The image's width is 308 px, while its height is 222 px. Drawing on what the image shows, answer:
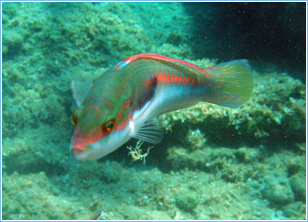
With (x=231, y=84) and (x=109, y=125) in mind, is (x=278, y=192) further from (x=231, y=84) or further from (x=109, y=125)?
(x=109, y=125)

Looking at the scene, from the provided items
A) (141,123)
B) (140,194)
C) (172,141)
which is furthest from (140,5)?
(141,123)

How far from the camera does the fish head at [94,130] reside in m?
1.16

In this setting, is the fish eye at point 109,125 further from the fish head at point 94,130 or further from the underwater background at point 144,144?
the underwater background at point 144,144

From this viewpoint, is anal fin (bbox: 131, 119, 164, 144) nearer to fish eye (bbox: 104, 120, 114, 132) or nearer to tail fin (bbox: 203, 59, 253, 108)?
fish eye (bbox: 104, 120, 114, 132)

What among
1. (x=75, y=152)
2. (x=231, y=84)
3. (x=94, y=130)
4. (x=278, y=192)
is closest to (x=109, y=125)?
(x=94, y=130)

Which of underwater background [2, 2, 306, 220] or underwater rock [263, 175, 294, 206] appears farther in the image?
underwater rock [263, 175, 294, 206]

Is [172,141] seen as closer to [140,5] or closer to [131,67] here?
[131,67]

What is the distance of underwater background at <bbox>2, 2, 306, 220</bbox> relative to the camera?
3.35 meters

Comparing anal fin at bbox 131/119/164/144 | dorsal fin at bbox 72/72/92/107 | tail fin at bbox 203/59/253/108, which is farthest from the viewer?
tail fin at bbox 203/59/253/108

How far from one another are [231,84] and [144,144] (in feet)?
7.30

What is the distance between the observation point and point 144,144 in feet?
12.5

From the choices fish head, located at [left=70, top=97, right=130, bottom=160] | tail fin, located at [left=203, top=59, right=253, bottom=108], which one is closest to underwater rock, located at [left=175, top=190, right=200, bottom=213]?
tail fin, located at [left=203, top=59, right=253, bottom=108]

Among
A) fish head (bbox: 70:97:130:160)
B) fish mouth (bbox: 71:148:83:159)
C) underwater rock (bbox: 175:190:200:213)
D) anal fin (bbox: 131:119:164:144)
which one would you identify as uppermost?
fish head (bbox: 70:97:130:160)

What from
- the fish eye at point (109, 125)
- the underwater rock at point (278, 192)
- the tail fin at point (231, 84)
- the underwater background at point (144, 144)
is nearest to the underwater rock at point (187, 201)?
the underwater background at point (144, 144)
